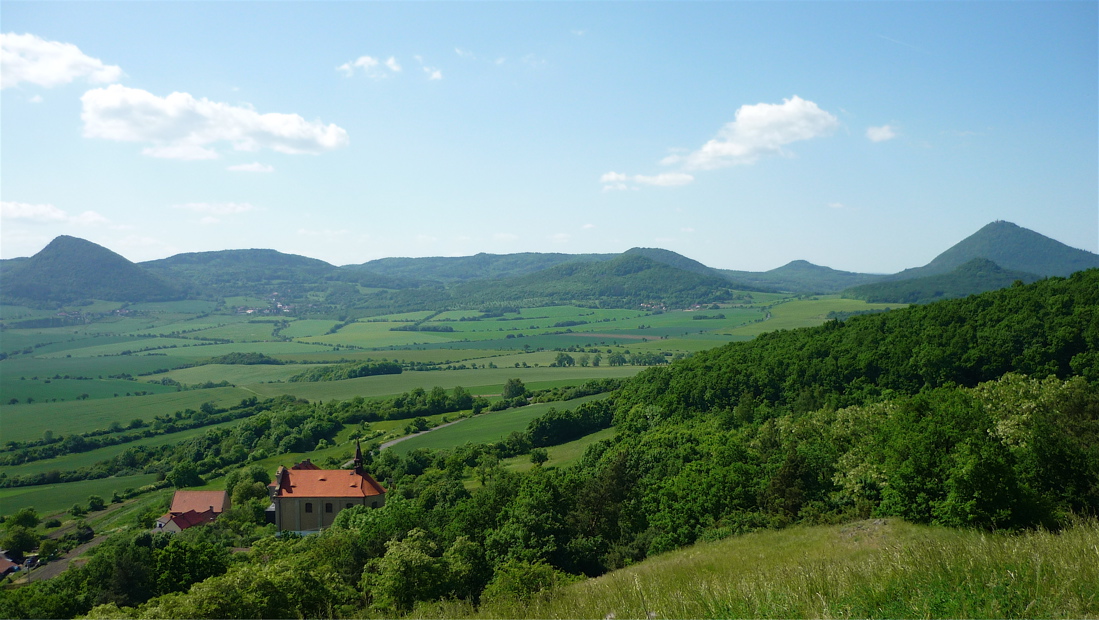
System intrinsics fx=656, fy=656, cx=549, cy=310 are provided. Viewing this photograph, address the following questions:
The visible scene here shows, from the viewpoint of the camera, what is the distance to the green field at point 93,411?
293 ft

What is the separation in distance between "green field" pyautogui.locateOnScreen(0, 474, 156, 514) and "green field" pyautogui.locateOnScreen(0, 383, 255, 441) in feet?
74.5

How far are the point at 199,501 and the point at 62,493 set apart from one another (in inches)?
738

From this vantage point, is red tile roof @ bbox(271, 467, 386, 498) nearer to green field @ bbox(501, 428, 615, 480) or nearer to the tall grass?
green field @ bbox(501, 428, 615, 480)

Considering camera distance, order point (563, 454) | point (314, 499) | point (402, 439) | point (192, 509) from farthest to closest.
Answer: point (402, 439) < point (563, 454) < point (192, 509) < point (314, 499)

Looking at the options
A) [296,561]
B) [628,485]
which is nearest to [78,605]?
[296,561]

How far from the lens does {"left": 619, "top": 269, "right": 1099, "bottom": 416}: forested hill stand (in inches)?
1731

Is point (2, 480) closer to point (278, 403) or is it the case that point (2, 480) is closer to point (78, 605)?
point (278, 403)

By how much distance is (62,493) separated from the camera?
65812 millimetres

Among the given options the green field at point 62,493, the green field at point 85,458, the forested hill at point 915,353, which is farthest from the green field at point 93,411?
the forested hill at point 915,353

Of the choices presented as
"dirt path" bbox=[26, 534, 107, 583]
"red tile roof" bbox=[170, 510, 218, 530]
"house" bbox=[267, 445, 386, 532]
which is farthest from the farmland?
"red tile roof" bbox=[170, 510, 218, 530]

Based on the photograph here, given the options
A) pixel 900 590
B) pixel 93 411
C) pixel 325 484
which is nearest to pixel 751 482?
pixel 900 590

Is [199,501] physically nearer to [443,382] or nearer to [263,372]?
[443,382]

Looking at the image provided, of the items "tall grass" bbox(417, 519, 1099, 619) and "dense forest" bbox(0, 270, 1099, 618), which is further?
"dense forest" bbox(0, 270, 1099, 618)

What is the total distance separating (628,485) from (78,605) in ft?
89.4
